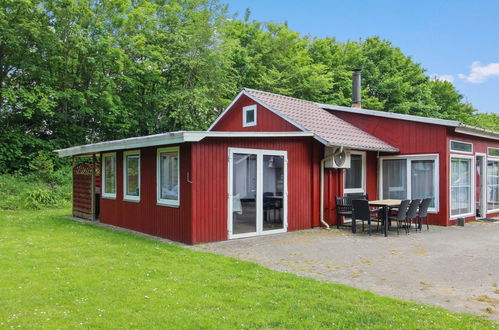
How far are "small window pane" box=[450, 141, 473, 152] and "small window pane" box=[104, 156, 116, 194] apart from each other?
9706 millimetres

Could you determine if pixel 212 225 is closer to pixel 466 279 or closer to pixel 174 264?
pixel 174 264

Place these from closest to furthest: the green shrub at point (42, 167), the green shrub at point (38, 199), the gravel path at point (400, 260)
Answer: the gravel path at point (400, 260), the green shrub at point (38, 199), the green shrub at point (42, 167)

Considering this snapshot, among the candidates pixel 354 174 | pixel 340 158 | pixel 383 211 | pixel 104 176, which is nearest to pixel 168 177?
pixel 104 176

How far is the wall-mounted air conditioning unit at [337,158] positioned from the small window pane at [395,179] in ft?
7.64

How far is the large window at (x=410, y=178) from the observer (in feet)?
39.2

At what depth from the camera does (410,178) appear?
12461 millimetres

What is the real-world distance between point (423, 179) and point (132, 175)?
27.4ft

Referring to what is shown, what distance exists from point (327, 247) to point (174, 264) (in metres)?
3.28

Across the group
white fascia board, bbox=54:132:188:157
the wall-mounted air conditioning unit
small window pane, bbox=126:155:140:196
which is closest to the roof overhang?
white fascia board, bbox=54:132:188:157

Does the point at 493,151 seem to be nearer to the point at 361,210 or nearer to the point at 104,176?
the point at 361,210

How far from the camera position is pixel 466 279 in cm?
582

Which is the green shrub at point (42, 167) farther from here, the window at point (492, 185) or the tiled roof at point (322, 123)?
the window at point (492, 185)

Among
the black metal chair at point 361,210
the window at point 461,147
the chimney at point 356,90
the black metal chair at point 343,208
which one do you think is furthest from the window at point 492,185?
the black metal chair at point 361,210

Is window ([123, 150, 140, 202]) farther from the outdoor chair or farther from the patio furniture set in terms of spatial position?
the patio furniture set
